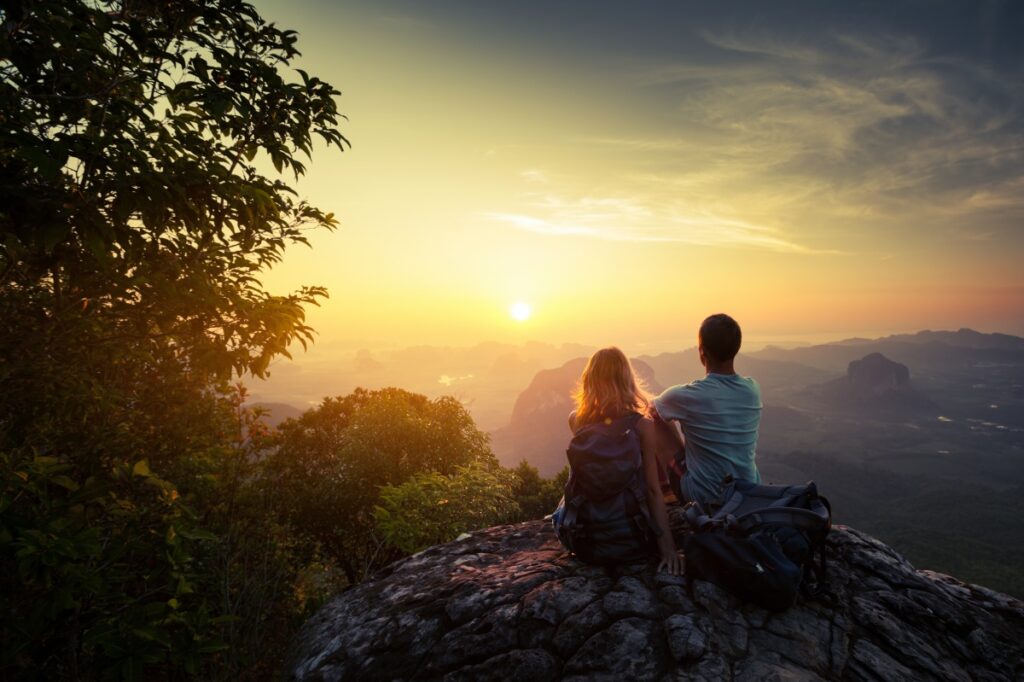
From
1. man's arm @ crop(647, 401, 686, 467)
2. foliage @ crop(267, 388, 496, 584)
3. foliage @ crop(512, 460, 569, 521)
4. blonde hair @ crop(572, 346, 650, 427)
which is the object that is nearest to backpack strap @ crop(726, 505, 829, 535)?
man's arm @ crop(647, 401, 686, 467)

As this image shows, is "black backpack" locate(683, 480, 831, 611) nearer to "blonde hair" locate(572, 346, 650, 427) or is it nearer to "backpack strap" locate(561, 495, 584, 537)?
"backpack strap" locate(561, 495, 584, 537)

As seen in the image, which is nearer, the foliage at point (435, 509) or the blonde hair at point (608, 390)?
the blonde hair at point (608, 390)

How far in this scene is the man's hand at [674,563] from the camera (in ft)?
15.3

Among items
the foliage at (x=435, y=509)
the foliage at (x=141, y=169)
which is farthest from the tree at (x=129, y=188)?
the foliage at (x=435, y=509)

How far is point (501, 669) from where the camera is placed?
4195 mm

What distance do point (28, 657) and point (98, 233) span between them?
11.2 feet

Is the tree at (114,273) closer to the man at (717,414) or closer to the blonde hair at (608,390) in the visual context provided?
the blonde hair at (608,390)

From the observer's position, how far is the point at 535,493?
90.8 ft

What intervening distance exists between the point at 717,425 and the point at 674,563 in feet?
4.96

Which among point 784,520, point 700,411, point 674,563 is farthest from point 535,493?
point 784,520

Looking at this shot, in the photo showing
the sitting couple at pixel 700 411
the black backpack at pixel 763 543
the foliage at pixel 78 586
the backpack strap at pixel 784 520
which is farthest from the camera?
the sitting couple at pixel 700 411

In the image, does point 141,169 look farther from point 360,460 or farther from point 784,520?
point 360,460

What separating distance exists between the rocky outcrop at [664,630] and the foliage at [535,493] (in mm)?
18576

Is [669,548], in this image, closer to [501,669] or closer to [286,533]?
[501,669]
